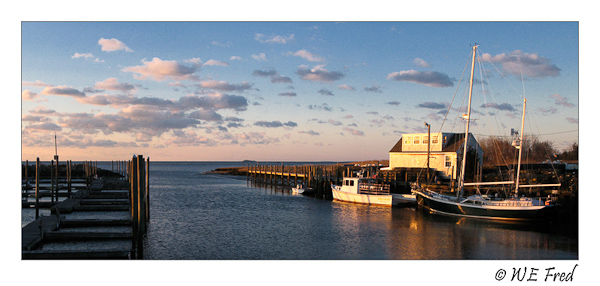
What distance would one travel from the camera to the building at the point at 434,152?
5269cm

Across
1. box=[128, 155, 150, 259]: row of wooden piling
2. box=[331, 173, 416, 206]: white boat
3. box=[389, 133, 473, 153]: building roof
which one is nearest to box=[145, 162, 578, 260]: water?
box=[128, 155, 150, 259]: row of wooden piling

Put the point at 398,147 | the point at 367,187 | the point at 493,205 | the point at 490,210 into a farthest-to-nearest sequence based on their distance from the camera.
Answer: the point at 398,147, the point at 367,187, the point at 490,210, the point at 493,205

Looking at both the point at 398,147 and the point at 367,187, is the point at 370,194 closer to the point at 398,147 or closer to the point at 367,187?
the point at 367,187

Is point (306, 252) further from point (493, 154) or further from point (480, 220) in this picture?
point (493, 154)

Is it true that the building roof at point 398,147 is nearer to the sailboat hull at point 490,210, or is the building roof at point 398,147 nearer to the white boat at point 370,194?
the white boat at point 370,194

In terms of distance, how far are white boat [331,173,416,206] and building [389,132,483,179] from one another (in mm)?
7982

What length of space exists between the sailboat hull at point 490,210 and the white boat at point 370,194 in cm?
553

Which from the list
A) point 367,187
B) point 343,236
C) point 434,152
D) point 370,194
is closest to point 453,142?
point 434,152

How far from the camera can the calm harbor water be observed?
76.1ft

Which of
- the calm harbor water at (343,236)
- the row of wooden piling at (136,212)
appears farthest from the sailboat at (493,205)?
the row of wooden piling at (136,212)

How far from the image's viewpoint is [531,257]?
75.0ft

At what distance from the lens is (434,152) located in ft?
178

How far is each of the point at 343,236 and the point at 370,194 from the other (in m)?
18.5
